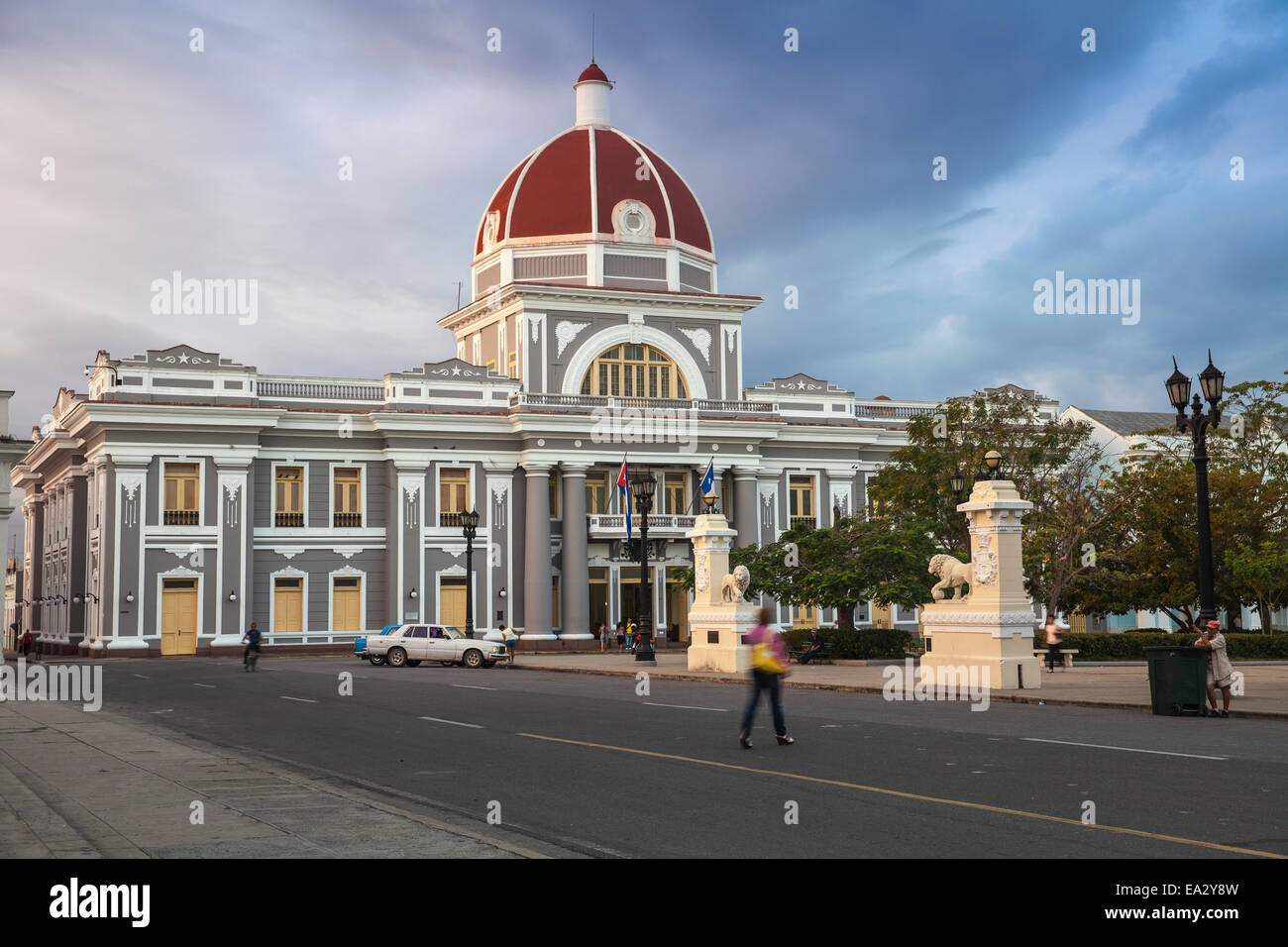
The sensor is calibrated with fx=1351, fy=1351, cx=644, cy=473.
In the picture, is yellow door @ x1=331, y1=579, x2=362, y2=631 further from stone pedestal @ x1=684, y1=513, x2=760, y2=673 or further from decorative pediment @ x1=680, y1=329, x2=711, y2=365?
stone pedestal @ x1=684, y1=513, x2=760, y2=673

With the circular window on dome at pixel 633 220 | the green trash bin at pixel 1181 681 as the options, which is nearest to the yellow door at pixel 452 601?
the circular window on dome at pixel 633 220

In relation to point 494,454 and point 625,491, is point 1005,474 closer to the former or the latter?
point 625,491

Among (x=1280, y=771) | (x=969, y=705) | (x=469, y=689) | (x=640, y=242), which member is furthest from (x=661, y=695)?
(x=640, y=242)

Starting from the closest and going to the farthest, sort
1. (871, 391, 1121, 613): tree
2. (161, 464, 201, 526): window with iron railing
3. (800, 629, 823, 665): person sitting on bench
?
(800, 629, 823, 665): person sitting on bench
(871, 391, 1121, 613): tree
(161, 464, 201, 526): window with iron railing

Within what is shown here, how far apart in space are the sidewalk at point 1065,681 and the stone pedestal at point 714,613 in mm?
778

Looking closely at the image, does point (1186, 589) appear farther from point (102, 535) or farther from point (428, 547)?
point (102, 535)

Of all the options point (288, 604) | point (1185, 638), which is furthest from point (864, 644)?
point (288, 604)

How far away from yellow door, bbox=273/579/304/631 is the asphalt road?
3118 centimetres

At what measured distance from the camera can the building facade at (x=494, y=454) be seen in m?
55.3

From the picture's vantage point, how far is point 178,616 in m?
55.3

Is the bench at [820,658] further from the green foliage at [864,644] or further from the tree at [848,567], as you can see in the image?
the tree at [848,567]

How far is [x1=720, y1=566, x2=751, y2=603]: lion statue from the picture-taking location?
1422 inches

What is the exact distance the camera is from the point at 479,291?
2603 inches

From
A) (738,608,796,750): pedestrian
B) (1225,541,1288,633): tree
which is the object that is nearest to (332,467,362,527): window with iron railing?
(1225,541,1288,633): tree
